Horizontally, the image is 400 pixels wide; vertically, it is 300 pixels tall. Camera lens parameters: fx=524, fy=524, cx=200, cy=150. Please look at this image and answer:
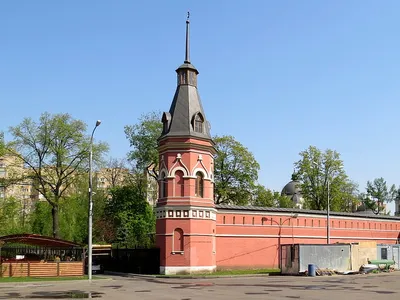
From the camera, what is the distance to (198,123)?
41531mm

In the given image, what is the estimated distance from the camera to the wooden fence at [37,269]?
34250 mm

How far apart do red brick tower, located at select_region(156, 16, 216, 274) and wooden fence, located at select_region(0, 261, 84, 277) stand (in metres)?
7.38

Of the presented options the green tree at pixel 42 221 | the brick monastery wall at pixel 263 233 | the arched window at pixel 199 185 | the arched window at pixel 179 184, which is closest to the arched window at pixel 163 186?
the arched window at pixel 179 184

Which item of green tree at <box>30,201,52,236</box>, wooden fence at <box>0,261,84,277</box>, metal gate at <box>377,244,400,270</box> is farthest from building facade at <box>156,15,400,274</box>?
green tree at <box>30,201,52,236</box>

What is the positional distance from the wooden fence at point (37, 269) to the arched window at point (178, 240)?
7.65 metres

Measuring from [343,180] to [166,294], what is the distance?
52630 millimetres

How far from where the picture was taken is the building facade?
39500 mm

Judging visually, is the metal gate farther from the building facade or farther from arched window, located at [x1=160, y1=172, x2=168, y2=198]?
arched window, located at [x1=160, y1=172, x2=168, y2=198]

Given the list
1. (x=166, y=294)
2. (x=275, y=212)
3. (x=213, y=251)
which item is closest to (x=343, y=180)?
(x=275, y=212)

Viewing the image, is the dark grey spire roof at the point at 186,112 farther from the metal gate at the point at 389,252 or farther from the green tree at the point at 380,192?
the green tree at the point at 380,192

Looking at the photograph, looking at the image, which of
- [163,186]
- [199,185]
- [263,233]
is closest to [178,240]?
[163,186]

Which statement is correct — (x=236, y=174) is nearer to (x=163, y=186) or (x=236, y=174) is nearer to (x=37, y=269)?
(x=163, y=186)

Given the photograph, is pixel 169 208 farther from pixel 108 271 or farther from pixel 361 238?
pixel 361 238

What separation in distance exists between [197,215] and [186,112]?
26.7ft
